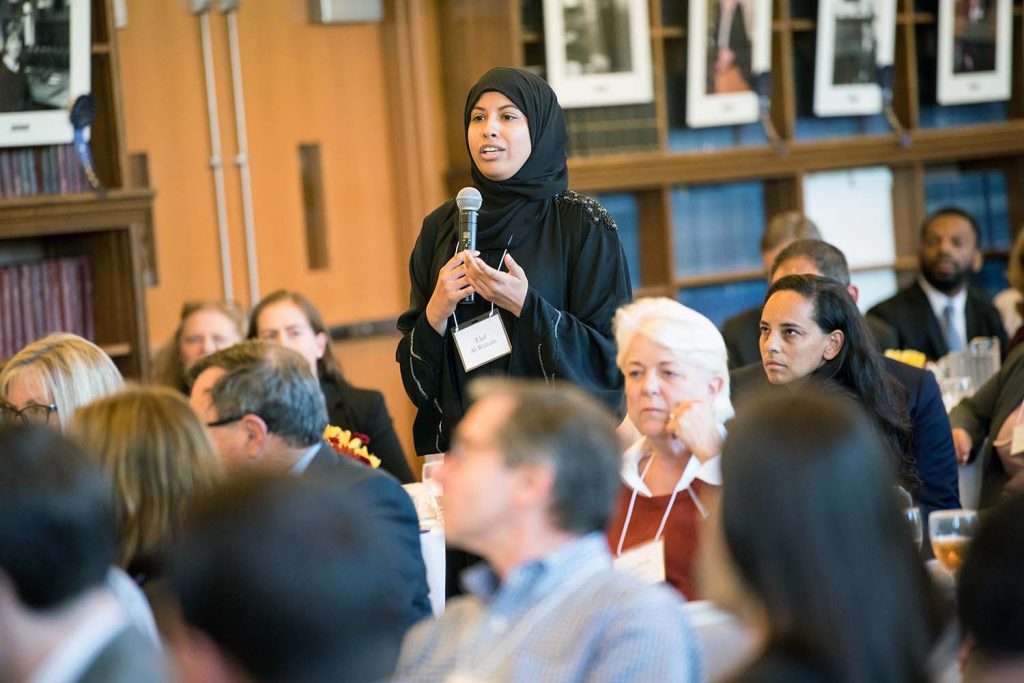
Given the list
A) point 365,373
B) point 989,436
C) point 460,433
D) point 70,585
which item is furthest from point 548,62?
point 70,585

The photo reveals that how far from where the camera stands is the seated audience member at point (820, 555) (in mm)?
1587

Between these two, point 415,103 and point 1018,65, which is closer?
point 415,103

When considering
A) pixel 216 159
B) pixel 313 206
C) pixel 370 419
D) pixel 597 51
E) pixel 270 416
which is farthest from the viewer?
pixel 313 206

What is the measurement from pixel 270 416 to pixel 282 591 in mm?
1607

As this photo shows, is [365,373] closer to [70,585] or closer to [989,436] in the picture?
[989,436]

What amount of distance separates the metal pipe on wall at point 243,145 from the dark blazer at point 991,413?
10.5 feet

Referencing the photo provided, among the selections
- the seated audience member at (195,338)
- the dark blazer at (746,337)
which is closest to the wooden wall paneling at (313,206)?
the seated audience member at (195,338)

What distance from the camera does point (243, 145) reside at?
639cm

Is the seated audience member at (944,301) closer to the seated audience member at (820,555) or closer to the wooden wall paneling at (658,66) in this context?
the wooden wall paneling at (658,66)

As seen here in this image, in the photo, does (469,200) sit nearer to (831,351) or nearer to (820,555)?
(831,351)

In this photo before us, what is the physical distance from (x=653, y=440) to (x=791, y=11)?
4.61 m

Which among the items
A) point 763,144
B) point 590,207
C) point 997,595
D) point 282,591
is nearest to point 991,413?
point 590,207

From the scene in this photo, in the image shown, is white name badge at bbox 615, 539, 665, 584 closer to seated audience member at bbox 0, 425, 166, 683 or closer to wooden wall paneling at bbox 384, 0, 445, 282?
seated audience member at bbox 0, 425, 166, 683

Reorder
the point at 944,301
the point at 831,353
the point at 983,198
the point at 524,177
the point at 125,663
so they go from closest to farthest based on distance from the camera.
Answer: the point at 125,663
the point at 524,177
the point at 831,353
the point at 944,301
the point at 983,198
